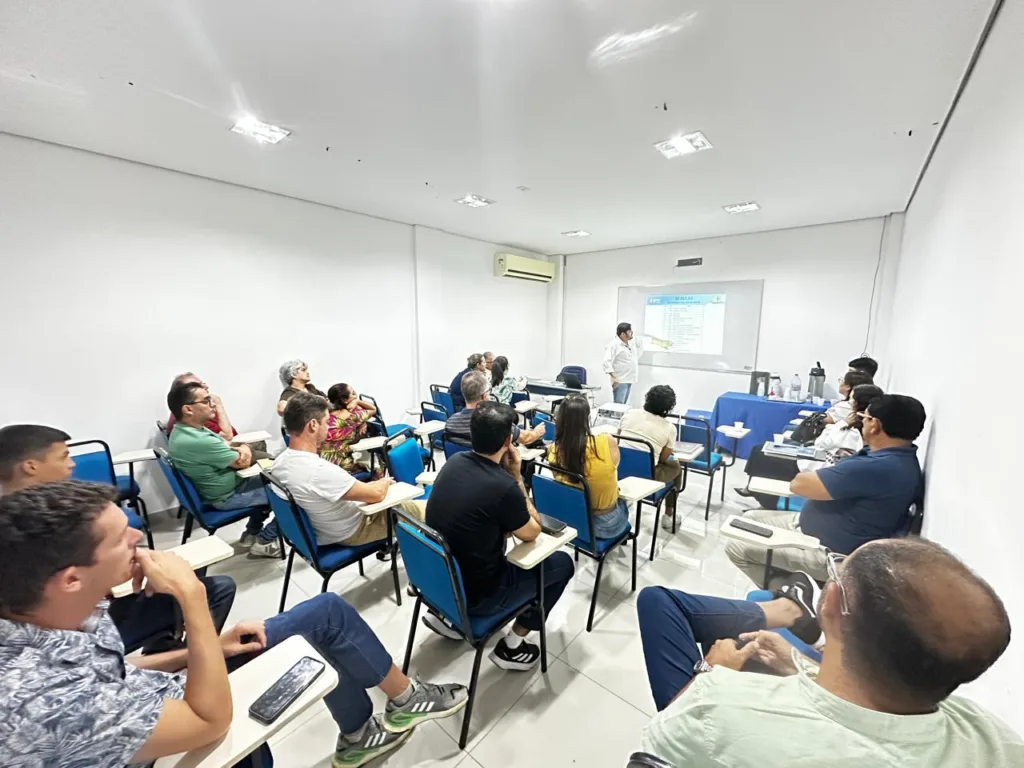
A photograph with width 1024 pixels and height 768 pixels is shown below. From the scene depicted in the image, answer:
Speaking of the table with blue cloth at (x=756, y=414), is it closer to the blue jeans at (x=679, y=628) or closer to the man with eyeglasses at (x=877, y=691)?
the blue jeans at (x=679, y=628)

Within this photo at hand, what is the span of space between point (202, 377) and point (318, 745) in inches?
129

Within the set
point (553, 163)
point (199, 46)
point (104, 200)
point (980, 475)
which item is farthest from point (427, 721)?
point (104, 200)

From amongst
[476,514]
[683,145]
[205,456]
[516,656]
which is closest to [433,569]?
[476,514]

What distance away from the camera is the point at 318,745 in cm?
158

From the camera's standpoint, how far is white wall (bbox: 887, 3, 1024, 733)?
3.38ft

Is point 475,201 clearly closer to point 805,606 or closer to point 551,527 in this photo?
point 551,527

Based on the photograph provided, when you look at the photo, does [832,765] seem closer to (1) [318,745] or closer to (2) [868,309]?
(1) [318,745]

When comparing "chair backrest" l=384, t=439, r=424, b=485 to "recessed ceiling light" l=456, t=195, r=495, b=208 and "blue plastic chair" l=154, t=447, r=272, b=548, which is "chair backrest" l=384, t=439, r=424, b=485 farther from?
"recessed ceiling light" l=456, t=195, r=495, b=208

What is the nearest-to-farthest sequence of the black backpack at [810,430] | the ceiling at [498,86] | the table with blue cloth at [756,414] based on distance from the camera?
the ceiling at [498,86] → the black backpack at [810,430] → the table with blue cloth at [756,414]

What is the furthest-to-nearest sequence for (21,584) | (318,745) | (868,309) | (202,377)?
(868,309) → (202,377) → (318,745) → (21,584)

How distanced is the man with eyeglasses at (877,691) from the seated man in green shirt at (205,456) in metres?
2.72

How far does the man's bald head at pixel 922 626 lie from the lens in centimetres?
64

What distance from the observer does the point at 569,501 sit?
7.00ft

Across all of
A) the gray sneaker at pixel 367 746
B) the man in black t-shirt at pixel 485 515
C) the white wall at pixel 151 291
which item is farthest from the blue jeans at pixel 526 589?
the white wall at pixel 151 291
